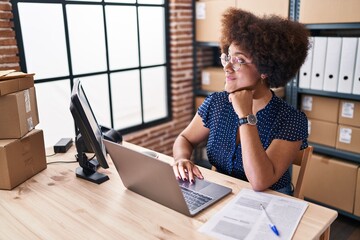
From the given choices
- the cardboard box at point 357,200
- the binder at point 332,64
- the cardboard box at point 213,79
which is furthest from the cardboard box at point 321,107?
the cardboard box at point 213,79

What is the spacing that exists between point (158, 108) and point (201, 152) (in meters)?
0.69

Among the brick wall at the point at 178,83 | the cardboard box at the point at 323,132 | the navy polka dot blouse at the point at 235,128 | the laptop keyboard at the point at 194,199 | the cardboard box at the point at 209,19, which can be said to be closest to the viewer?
the laptop keyboard at the point at 194,199

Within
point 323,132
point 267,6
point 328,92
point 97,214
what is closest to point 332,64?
point 328,92

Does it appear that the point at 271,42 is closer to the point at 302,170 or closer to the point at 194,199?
the point at 302,170

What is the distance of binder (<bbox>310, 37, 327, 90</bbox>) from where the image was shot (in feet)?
7.98

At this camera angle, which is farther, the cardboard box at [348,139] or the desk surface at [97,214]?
the cardboard box at [348,139]

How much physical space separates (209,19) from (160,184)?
2.30 m

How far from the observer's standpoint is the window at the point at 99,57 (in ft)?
7.73

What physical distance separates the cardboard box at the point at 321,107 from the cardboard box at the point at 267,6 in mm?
680

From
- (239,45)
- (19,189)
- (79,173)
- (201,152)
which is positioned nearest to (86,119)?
(79,173)

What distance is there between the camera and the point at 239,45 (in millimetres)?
1534

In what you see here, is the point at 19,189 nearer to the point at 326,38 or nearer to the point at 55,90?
the point at 55,90

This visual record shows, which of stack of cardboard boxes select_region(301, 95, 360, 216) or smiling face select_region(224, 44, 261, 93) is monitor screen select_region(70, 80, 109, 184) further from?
stack of cardboard boxes select_region(301, 95, 360, 216)

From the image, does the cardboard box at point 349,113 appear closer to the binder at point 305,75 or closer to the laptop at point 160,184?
the binder at point 305,75
